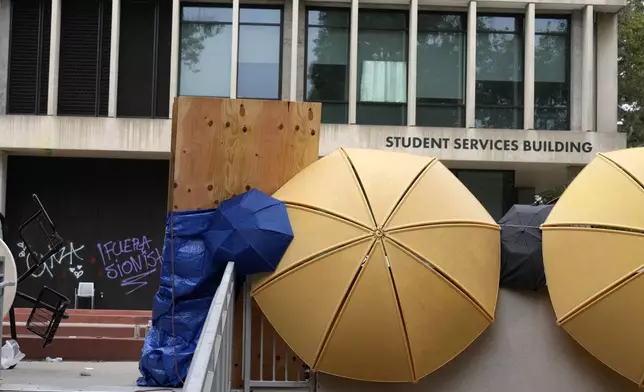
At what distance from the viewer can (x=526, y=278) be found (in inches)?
217

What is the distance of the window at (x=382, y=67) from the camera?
1903cm

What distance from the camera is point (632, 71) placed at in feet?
84.4

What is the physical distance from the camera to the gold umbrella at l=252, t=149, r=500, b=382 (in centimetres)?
513

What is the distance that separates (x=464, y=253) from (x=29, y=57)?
16.4m

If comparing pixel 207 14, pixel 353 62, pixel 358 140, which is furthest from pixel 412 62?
pixel 207 14

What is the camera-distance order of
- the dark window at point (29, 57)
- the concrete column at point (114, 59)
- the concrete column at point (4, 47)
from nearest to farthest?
the concrete column at point (114, 59) < the concrete column at point (4, 47) < the dark window at point (29, 57)

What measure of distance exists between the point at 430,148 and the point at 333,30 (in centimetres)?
408

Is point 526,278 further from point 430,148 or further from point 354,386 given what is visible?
point 430,148

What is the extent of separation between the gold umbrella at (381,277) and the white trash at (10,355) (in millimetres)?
5620

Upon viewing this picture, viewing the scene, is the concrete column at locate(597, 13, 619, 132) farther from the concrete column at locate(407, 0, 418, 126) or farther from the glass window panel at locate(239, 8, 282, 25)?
the glass window panel at locate(239, 8, 282, 25)

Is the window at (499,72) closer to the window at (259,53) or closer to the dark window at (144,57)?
the window at (259,53)

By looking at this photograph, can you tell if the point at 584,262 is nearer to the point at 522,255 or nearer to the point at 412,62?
the point at 522,255

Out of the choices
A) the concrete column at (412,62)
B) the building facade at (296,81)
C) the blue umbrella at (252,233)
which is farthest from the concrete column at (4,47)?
the blue umbrella at (252,233)

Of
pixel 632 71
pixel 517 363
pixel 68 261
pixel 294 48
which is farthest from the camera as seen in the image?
pixel 632 71
